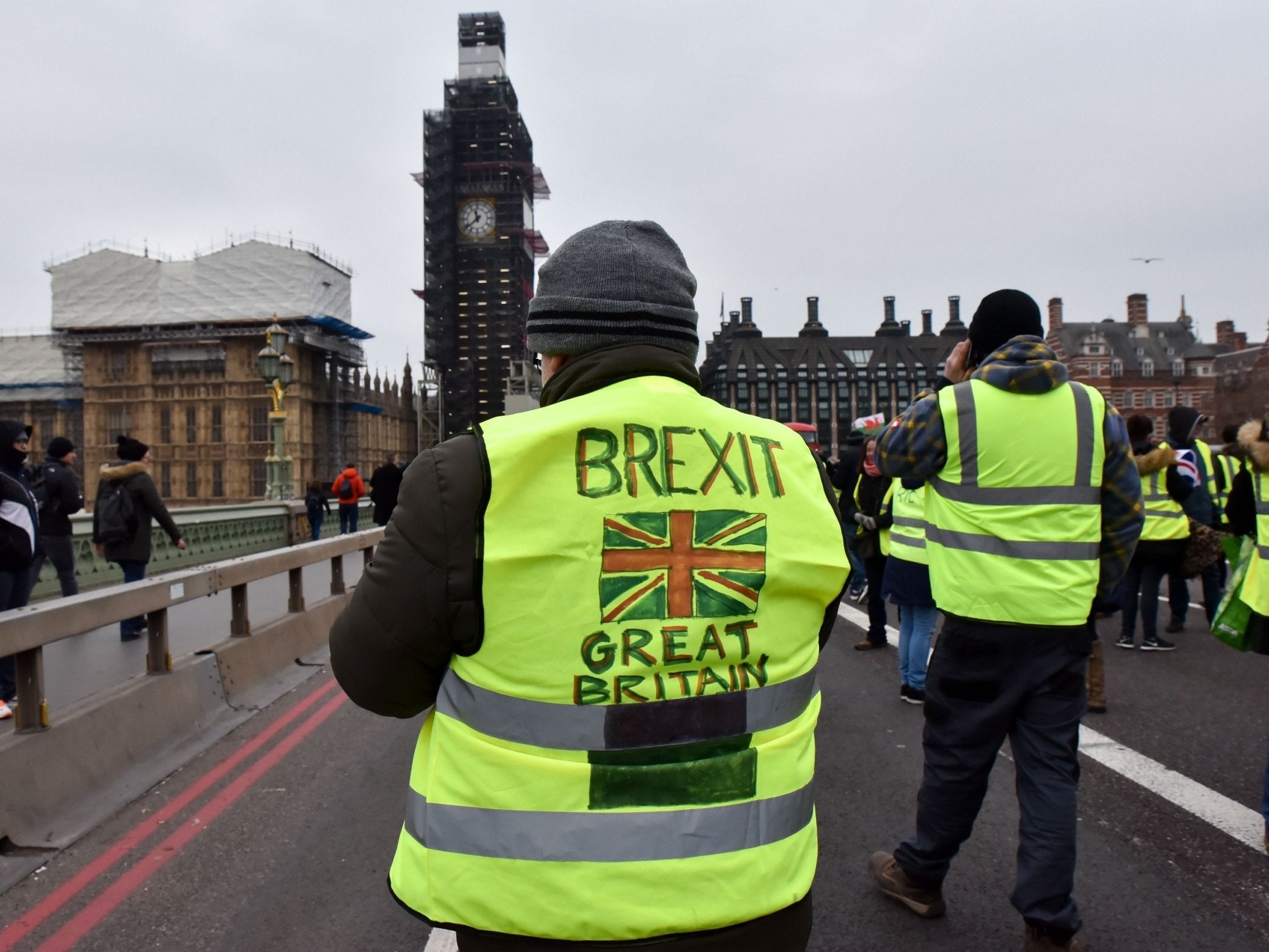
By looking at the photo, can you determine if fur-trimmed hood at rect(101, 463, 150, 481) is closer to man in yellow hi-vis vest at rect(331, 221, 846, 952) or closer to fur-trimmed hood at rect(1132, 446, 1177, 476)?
man in yellow hi-vis vest at rect(331, 221, 846, 952)

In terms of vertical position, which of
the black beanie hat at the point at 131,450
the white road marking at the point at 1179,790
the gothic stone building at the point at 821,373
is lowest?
the white road marking at the point at 1179,790

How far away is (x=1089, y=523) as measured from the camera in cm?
314

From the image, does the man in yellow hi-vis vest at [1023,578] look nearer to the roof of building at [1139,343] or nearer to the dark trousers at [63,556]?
the dark trousers at [63,556]

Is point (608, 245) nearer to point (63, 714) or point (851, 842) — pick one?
point (851, 842)

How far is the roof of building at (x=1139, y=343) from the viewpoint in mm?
93188

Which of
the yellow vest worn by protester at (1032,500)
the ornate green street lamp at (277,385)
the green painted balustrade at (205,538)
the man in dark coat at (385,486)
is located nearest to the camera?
the yellow vest worn by protester at (1032,500)

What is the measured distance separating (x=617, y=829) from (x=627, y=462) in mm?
600

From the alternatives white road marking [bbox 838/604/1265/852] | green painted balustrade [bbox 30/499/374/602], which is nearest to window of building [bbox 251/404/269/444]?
green painted balustrade [bbox 30/499/374/602]

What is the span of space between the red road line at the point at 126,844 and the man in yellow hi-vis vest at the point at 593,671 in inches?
109

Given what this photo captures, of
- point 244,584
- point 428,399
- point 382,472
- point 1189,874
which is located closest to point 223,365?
point 428,399

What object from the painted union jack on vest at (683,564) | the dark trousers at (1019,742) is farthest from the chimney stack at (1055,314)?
the painted union jack on vest at (683,564)

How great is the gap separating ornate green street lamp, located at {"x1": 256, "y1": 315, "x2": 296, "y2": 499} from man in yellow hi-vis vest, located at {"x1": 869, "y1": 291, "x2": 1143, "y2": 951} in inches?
792

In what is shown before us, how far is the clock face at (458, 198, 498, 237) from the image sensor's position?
107 m

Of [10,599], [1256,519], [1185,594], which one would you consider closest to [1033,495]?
[1256,519]
